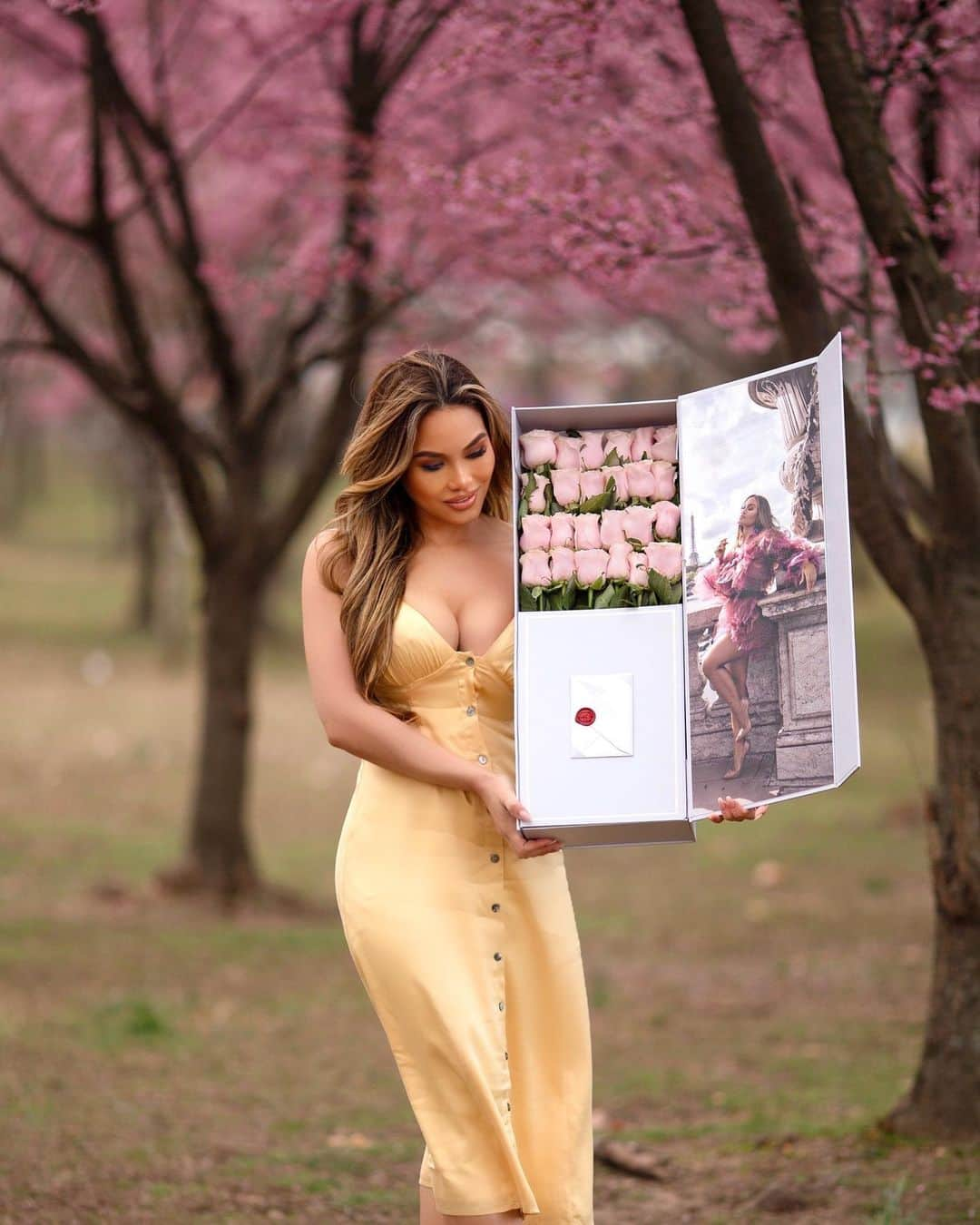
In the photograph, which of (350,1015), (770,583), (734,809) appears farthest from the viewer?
(350,1015)

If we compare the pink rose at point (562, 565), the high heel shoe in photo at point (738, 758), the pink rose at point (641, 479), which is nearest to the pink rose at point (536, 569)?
the pink rose at point (562, 565)

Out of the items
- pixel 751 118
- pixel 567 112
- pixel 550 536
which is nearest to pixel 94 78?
pixel 567 112

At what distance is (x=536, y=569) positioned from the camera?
3.12m

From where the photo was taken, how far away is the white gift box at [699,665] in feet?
9.66

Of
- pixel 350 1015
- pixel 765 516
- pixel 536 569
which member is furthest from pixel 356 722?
pixel 350 1015

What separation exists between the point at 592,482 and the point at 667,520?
172 millimetres

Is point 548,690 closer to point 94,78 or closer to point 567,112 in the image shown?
point 567,112

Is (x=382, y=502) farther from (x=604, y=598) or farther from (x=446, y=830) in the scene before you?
(x=446, y=830)

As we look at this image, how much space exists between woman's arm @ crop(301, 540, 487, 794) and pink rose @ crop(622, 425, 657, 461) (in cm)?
68

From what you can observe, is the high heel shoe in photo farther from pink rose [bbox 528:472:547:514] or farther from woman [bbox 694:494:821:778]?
pink rose [bbox 528:472:547:514]

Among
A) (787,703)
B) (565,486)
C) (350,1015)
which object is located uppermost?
(565,486)

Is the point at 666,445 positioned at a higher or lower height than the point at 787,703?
higher

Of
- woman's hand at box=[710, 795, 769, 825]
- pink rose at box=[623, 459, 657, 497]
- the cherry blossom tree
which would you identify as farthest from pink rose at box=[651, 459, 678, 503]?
the cherry blossom tree

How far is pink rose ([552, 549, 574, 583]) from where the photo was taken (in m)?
3.11
